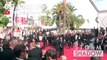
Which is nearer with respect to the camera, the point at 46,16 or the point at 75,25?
the point at 46,16

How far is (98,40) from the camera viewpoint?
30906 mm

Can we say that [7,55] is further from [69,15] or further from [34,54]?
[69,15]

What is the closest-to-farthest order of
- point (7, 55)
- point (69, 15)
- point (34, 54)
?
1. point (7, 55)
2. point (34, 54)
3. point (69, 15)

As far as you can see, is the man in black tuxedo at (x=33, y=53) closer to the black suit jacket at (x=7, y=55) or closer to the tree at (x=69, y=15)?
the black suit jacket at (x=7, y=55)

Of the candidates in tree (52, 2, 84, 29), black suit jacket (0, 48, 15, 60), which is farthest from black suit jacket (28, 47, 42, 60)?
tree (52, 2, 84, 29)

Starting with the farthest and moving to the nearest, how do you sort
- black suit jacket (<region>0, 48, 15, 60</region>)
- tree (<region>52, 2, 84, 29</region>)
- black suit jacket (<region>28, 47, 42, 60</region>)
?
tree (<region>52, 2, 84, 29</region>) → black suit jacket (<region>28, 47, 42, 60</region>) → black suit jacket (<region>0, 48, 15, 60</region>)

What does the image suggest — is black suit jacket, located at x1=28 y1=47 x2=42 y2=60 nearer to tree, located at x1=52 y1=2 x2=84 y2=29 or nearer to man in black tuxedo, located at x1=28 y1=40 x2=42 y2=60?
man in black tuxedo, located at x1=28 y1=40 x2=42 y2=60

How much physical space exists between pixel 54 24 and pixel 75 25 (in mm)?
11813

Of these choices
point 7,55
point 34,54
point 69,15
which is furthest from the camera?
point 69,15

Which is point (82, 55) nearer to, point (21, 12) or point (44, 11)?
point (21, 12)

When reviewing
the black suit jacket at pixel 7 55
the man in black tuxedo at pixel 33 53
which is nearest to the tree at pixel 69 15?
the man in black tuxedo at pixel 33 53

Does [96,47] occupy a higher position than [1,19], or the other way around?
[1,19]

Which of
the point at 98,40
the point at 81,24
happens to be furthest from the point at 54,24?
the point at 98,40

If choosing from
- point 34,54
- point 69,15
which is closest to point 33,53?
point 34,54
